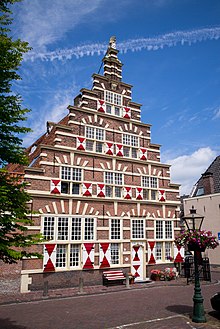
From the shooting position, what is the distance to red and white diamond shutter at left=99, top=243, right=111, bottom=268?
1767cm

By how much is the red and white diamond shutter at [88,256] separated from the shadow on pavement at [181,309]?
6477mm

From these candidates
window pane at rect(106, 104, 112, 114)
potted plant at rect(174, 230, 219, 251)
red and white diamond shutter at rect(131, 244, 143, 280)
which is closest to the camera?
potted plant at rect(174, 230, 219, 251)

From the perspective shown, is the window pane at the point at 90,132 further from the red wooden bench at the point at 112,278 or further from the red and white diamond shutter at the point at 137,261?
the red wooden bench at the point at 112,278

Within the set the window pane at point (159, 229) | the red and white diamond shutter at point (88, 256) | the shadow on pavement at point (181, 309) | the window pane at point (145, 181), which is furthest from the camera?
the window pane at point (145, 181)

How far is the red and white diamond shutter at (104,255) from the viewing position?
1767 centimetres

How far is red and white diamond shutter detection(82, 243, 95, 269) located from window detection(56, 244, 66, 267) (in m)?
1.20

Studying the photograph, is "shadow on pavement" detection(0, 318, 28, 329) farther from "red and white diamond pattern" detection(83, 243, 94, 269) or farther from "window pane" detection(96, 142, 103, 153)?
"window pane" detection(96, 142, 103, 153)

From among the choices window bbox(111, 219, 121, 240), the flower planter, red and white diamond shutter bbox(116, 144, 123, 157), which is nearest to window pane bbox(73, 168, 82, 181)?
red and white diamond shutter bbox(116, 144, 123, 157)

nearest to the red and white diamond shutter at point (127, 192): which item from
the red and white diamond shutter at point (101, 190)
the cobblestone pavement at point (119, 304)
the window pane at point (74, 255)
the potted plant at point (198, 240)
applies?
the red and white diamond shutter at point (101, 190)

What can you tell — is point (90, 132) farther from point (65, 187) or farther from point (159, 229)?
point (159, 229)

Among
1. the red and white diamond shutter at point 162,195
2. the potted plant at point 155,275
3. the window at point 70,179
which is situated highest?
the window at point 70,179

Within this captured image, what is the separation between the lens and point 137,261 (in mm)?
19266

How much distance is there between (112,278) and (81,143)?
8630 mm

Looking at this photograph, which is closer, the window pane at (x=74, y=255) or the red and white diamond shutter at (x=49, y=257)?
the red and white diamond shutter at (x=49, y=257)
